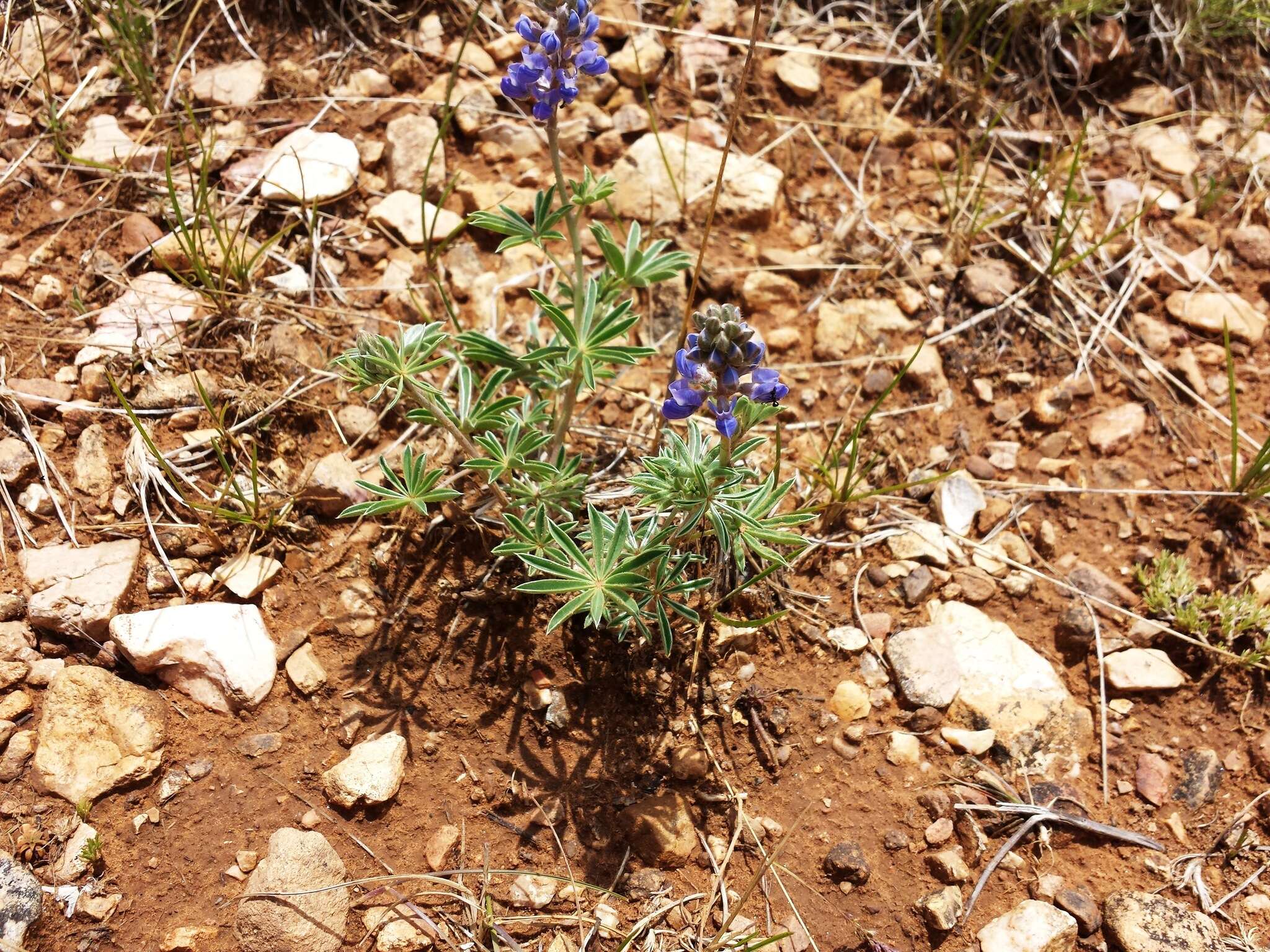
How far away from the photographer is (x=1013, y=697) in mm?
3527

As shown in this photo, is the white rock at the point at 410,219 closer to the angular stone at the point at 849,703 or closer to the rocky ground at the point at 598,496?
the rocky ground at the point at 598,496

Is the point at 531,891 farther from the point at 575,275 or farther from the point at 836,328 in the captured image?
the point at 836,328

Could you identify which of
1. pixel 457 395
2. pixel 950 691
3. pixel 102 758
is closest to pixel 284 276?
pixel 457 395

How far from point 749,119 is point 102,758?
4.18 m

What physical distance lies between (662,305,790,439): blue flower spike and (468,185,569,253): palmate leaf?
2.32 feet

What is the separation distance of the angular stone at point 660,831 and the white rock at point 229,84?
382 cm

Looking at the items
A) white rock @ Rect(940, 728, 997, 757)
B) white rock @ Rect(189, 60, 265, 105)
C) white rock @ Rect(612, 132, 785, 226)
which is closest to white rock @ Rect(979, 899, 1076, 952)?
white rock @ Rect(940, 728, 997, 757)

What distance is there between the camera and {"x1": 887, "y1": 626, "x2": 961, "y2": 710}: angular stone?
351 cm

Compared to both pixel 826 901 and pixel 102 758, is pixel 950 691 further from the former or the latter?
pixel 102 758

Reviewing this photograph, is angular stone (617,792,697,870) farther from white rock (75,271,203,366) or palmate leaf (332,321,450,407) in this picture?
white rock (75,271,203,366)

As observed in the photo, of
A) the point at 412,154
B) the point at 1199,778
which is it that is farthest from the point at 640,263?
the point at 1199,778

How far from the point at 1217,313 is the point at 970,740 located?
274cm

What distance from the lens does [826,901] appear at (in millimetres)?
3090

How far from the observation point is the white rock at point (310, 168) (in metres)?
Result: 4.39
